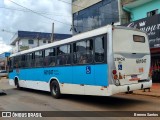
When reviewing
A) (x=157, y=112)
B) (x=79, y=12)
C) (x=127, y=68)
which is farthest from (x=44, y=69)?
(x=79, y=12)

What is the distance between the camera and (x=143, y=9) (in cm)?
2122

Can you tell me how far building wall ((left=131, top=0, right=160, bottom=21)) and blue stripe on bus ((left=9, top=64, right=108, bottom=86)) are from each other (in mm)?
10270

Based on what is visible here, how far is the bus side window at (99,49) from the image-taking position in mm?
10194

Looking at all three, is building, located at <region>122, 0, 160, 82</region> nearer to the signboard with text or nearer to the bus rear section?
the signboard with text

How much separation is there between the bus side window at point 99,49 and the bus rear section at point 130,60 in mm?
515

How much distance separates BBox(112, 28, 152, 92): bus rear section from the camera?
32.7ft

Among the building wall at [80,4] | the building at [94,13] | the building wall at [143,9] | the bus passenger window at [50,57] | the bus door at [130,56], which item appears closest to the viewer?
the bus door at [130,56]

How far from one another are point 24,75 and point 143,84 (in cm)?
977

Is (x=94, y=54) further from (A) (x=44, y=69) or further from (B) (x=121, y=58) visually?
(A) (x=44, y=69)

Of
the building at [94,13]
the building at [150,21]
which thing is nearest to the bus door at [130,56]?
the building at [150,21]

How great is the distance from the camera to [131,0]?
70.0ft

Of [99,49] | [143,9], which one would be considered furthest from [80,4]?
[99,49]

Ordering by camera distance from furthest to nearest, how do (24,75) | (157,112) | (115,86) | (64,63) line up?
(24,75)
(64,63)
(115,86)
(157,112)

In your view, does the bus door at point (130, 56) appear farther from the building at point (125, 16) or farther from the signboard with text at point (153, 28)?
the building at point (125, 16)
